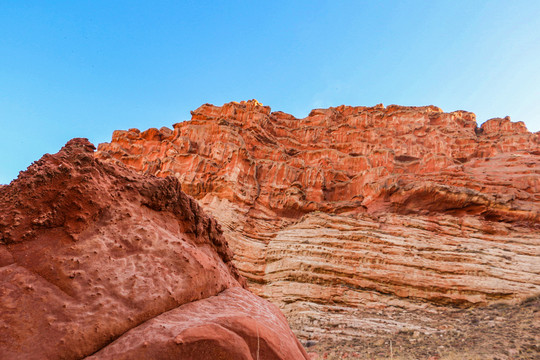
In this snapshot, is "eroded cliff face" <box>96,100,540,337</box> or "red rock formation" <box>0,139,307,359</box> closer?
"red rock formation" <box>0,139,307,359</box>

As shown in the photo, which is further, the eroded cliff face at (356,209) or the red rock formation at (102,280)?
the eroded cliff face at (356,209)

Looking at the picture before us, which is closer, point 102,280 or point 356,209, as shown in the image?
point 102,280

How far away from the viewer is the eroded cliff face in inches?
572

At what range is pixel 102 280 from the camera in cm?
323

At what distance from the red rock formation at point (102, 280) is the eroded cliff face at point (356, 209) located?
10284 millimetres

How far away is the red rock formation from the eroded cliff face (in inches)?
405

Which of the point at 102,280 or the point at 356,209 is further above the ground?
the point at 356,209

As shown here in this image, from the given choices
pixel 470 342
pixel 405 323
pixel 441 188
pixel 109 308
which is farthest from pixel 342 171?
pixel 109 308

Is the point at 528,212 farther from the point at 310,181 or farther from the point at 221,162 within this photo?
the point at 221,162

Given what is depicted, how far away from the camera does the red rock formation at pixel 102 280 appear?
→ 274 cm

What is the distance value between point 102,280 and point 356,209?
77.0 ft

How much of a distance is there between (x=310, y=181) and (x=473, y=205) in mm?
13461

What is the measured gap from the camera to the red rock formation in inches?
108

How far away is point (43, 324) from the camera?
8.87 feet
